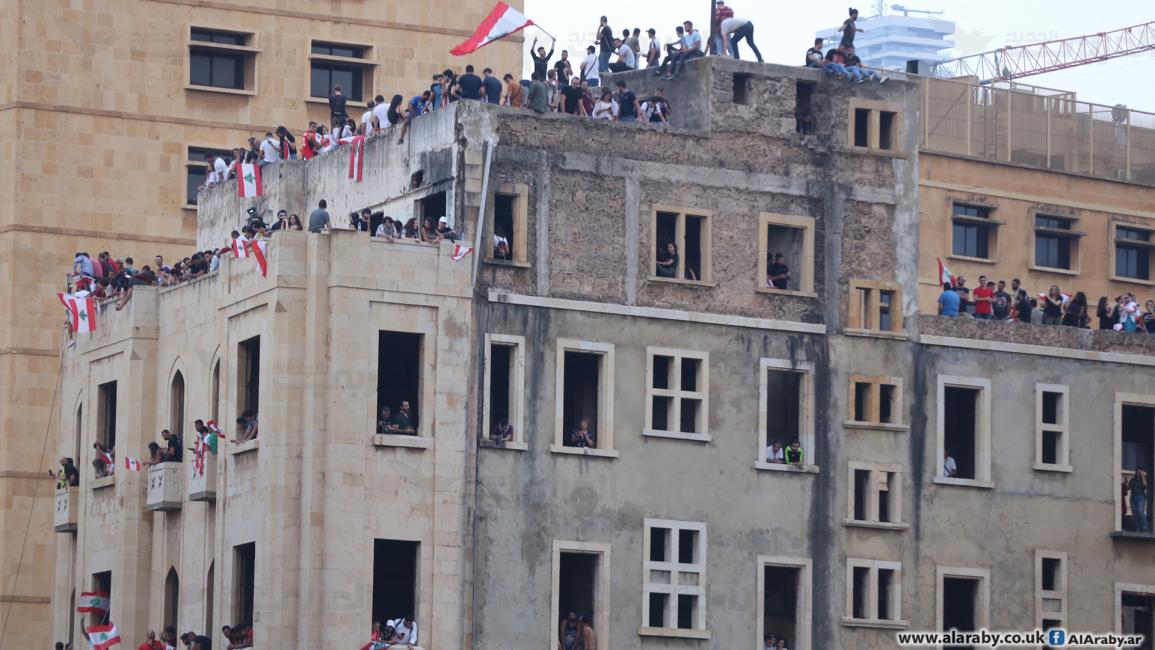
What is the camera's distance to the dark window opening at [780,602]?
83.1 m

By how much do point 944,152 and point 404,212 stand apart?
18846 mm

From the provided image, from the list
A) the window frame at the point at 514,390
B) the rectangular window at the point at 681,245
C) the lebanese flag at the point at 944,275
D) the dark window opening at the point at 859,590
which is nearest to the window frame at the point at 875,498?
the dark window opening at the point at 859,590

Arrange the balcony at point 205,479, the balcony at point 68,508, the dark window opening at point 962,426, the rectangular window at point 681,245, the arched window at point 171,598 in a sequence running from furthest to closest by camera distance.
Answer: the balcony at point 68,508
the dark window opening at point 962,426
the arched window at point 171,598
the rectangular window at point 681,245
the balcony at point 205,479

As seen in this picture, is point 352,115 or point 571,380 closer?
point 571,380

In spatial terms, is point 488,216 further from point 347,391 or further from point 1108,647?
point 1108,647

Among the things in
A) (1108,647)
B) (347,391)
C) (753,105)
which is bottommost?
(1108,647)

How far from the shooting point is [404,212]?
82.2 m

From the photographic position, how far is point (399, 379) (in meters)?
79.8

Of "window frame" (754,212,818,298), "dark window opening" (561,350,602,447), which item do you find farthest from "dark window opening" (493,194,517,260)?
"window frame" (754,212,818,298)

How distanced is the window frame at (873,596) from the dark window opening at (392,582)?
38.5ft

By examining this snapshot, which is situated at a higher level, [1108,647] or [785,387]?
[785,387]

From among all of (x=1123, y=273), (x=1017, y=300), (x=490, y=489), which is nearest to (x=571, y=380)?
(x=490, y=489)

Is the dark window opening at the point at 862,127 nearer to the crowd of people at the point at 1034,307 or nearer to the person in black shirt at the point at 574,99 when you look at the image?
the crowd of people at the point at 1034,307

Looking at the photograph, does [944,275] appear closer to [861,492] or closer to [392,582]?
[861,492]
